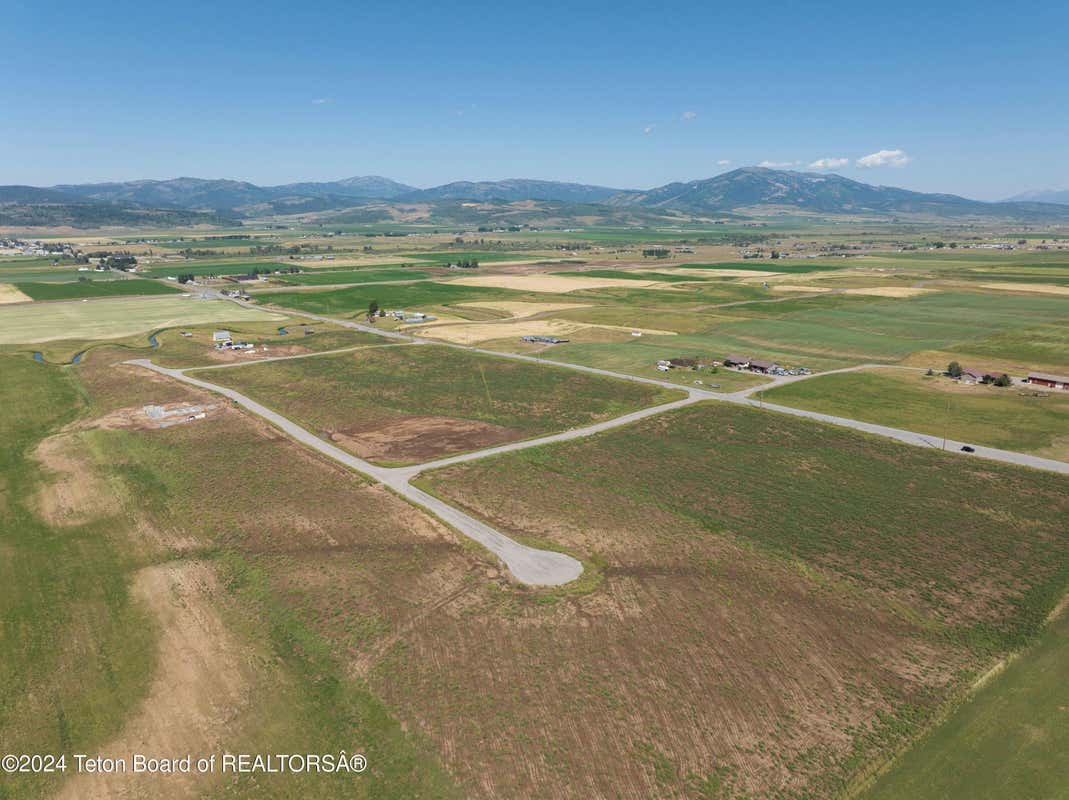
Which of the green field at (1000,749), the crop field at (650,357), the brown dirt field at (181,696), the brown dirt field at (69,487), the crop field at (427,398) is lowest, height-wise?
the brown dirt field at (181,696)

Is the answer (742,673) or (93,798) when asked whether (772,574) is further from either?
(93,798)

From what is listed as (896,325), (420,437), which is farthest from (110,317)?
(896,325)

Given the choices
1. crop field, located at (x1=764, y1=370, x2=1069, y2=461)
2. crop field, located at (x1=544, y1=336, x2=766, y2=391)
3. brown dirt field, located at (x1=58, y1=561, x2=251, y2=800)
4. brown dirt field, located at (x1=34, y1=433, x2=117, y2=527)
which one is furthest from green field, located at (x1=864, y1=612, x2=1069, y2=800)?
brown dirt field, located at (x1=34, y1=433, x2=117, y2=527)

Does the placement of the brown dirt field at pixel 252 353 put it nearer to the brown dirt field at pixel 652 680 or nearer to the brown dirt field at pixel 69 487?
the brown dirt field at pixel 69 487

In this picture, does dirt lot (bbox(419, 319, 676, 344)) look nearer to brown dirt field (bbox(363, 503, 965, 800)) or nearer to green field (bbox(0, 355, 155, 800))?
green field (bbox(0, 355, 155, 800))

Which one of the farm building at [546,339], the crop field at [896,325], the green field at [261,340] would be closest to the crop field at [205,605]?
the green field at [261,340]
